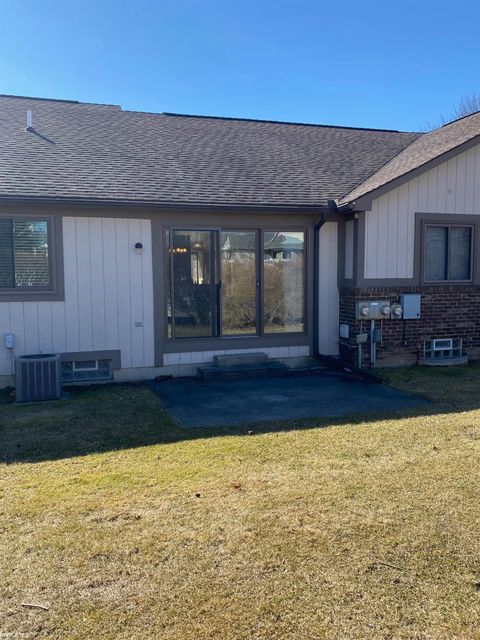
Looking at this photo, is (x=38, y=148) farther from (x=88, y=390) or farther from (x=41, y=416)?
(x=41, y=416)

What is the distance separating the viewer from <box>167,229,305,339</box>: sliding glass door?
349 inches

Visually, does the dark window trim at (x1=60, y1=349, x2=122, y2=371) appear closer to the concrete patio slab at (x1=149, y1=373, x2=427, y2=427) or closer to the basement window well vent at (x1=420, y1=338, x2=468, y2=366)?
the concrete patio slab at (x1=149, y1=373, x2=427, y2=427)

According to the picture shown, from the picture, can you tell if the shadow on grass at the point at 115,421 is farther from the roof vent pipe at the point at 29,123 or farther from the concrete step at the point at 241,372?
the roof vent pipe at the point at 29,123

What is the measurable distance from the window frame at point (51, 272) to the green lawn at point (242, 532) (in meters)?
2.75

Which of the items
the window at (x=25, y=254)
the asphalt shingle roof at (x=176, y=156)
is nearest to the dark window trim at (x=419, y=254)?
the asphalt shingle roof at (x=176, y=156)

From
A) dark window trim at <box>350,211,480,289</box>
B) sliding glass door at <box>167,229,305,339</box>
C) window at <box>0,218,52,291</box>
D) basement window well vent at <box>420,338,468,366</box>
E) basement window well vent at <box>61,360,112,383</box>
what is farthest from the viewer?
basement window well vent at <box>420,338,468,366</box>

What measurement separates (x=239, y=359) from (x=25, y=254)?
3766 mm

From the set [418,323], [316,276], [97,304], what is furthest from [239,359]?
[418,323]

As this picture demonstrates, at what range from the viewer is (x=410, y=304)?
364 inches

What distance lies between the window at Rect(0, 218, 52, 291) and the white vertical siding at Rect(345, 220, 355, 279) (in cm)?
498

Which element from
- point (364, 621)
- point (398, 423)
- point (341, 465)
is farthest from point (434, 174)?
point (364, 621)

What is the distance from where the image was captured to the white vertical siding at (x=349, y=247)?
9.22 metres

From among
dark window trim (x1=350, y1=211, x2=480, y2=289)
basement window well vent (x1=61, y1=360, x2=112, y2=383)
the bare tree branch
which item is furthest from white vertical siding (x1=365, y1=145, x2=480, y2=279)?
the bare tree branch

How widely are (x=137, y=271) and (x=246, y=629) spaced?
6.64 m
